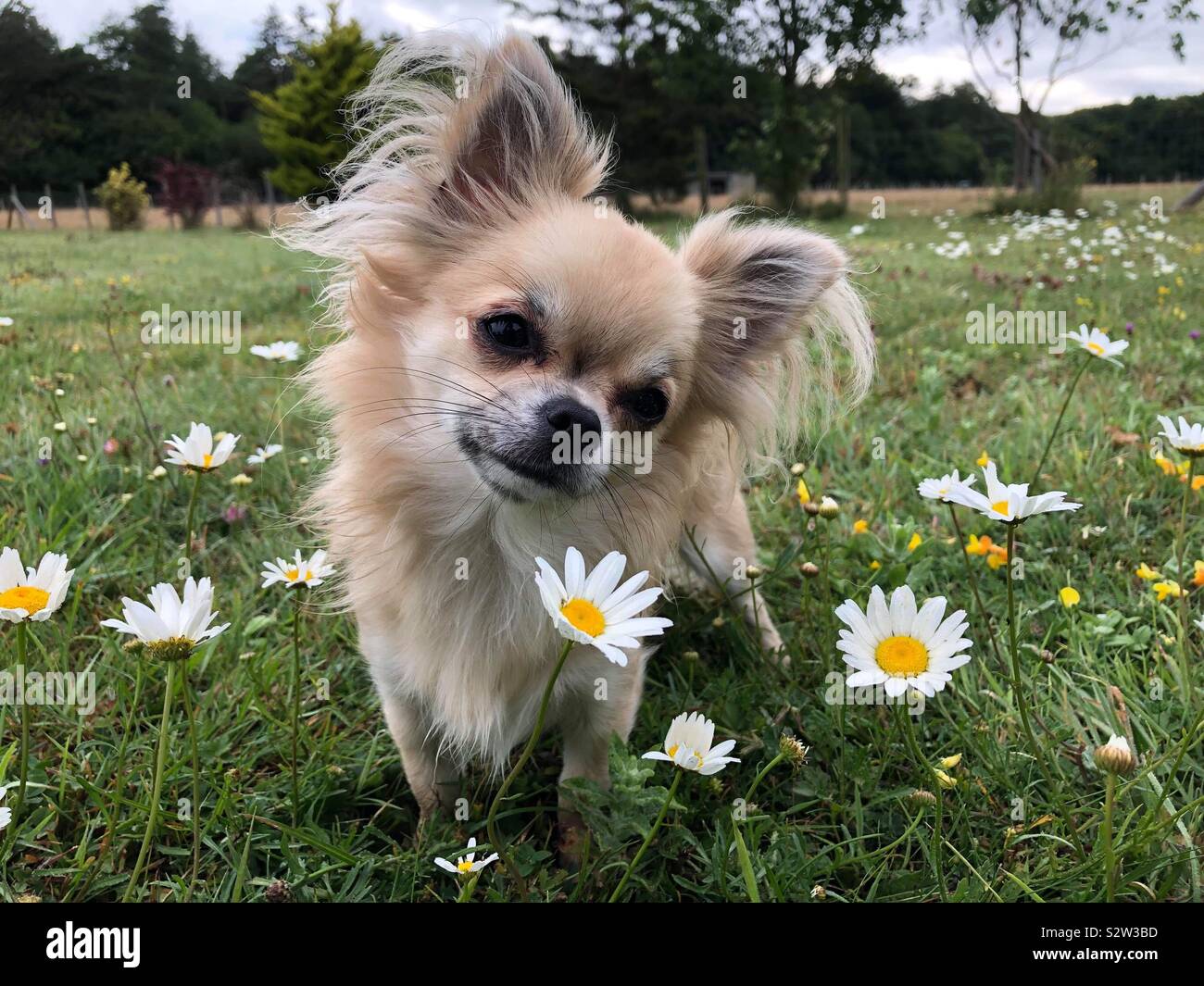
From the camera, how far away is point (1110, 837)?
3.84ft

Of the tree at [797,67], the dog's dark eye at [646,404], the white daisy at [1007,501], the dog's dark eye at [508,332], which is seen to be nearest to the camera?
the white daisy at [1007,501]

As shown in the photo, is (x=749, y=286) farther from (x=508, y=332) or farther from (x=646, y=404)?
(x=508, y=332)

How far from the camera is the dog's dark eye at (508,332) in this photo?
1.82 metres

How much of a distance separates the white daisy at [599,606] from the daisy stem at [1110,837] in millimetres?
651

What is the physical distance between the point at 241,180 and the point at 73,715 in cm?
581

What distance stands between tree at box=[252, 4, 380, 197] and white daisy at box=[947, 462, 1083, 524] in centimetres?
183

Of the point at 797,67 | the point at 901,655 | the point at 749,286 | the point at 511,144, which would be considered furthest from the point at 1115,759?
the point at 797,67

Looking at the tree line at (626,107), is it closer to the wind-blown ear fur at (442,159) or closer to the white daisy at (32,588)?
the wind-blown ear fur at (442,159)

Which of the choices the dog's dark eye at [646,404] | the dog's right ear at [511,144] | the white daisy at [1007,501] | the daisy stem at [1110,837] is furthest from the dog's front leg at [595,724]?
the dog's right ear at [511,144]

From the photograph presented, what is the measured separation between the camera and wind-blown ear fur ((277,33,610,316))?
1977 millimetres
